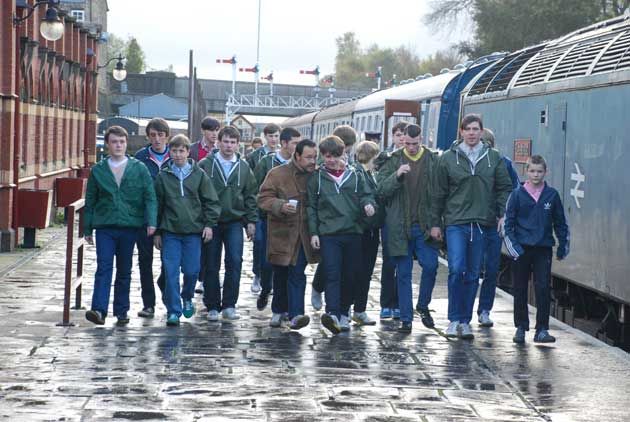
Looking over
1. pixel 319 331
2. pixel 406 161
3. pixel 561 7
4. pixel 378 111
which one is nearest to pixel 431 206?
pixel 406 161

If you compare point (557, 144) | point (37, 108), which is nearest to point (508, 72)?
point (557, 144)

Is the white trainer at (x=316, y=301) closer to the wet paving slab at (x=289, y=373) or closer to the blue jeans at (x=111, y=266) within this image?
the wet paving slab at (x=289, y=373)

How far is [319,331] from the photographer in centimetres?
1187

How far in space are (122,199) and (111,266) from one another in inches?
24.2

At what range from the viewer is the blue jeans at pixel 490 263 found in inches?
475

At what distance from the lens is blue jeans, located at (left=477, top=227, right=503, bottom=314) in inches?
475

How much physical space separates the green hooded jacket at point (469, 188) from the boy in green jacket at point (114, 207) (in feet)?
8.30

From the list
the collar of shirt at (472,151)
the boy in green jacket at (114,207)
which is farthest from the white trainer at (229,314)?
the collar of shirt at (472,151)

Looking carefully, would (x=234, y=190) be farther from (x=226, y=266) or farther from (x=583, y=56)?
(x=583, y=56)

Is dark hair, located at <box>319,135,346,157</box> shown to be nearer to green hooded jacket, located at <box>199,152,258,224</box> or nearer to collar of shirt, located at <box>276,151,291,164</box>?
green hooded jacket, located at <box>199,152,258,224</box>

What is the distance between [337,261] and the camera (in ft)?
38.3

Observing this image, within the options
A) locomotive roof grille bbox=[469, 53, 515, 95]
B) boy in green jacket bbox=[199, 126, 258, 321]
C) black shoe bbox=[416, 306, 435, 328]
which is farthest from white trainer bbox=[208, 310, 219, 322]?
locomotive roof grille bbox=[469, 53, 515, 95]

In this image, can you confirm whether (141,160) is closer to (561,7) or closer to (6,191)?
(6,191)

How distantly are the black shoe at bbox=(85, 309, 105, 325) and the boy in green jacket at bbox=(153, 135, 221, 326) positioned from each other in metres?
0.59
